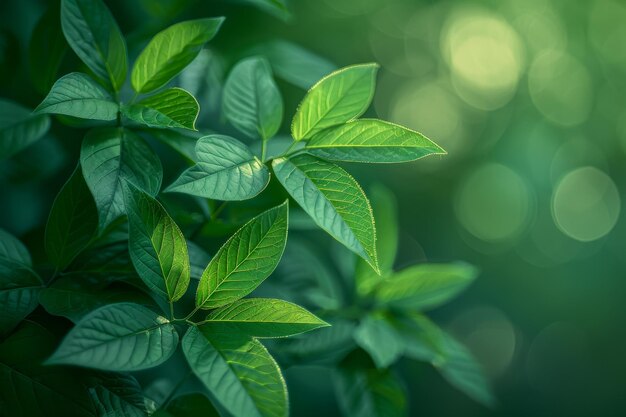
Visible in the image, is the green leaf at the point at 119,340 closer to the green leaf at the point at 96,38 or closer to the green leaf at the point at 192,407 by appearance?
the green leaf at the point at 192,407

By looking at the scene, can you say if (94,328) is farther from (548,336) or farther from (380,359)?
(548,336)

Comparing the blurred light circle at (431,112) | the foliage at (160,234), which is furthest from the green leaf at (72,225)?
the blurred light circle at (431,112)

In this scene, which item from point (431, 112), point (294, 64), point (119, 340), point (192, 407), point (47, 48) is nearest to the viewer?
point (119, 340)

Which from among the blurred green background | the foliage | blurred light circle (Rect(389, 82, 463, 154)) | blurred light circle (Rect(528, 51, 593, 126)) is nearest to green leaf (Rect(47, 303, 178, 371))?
the foliage

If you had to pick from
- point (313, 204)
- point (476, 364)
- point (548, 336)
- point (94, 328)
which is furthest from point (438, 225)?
point (94, 328)

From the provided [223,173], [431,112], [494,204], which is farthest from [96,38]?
[494,204]

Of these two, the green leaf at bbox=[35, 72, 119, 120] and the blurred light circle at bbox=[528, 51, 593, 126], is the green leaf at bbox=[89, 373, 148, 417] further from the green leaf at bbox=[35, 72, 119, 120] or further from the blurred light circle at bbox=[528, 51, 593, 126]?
the blurred light circle at bbox=[528, 51, 593, 126]

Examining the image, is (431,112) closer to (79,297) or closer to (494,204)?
(494,204)
